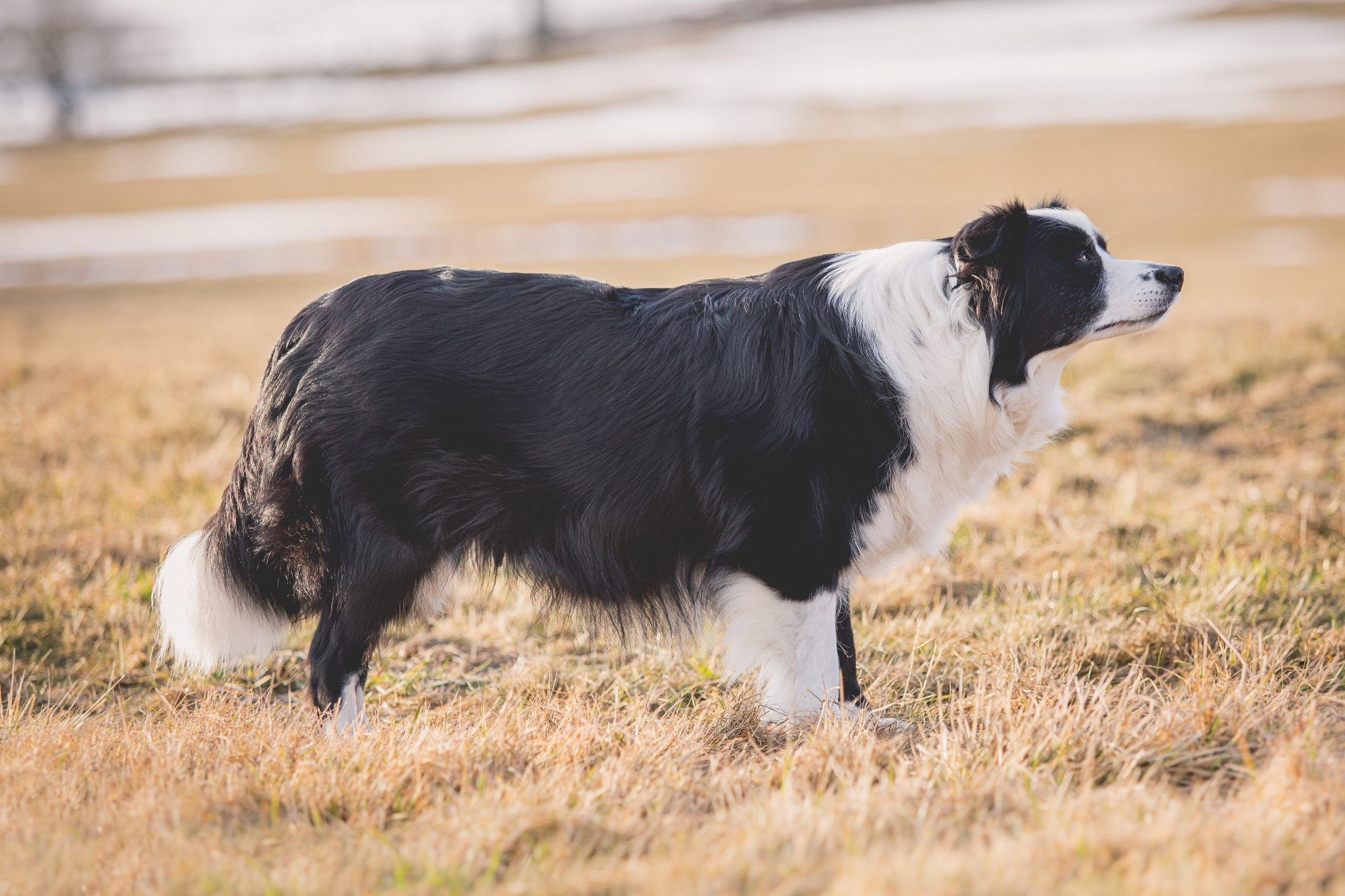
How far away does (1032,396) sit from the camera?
136 inches

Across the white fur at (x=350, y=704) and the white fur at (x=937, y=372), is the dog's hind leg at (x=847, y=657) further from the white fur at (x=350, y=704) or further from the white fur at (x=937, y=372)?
the white fur at (x=350, y=704)

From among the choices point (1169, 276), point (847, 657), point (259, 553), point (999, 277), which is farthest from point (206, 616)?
point (1169, 276)

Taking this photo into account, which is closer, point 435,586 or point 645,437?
point 645,437

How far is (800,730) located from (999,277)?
1.52 m

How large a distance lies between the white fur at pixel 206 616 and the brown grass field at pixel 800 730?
0.19 meters

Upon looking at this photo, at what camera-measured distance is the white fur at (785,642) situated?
3342mm

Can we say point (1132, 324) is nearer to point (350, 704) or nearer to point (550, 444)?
point (550, 444)

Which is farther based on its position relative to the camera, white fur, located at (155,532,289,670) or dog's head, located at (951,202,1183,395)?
white fur, located at (155,532,289,670)

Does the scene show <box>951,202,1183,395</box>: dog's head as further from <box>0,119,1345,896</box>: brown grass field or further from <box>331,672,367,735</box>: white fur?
<box>331,672,367,735</box>: white fur

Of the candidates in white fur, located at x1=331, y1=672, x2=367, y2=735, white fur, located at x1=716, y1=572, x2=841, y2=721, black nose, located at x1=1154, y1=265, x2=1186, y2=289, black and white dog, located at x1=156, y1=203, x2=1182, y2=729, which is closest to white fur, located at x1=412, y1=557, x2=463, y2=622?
black and white dog, located at x1=156, y1=203, x2=1182, y2=729

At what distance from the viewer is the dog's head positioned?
3311 mm

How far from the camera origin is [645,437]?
10.8 feet

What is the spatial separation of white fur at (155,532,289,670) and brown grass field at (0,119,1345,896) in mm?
189

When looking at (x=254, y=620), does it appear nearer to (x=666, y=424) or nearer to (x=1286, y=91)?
(x=666, y=424)
